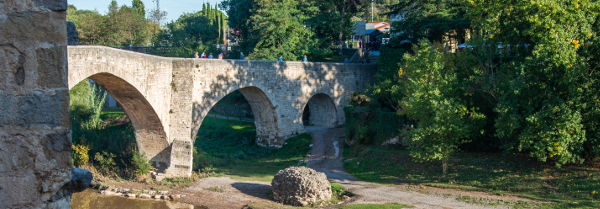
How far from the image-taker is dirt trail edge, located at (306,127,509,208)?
1239 cm

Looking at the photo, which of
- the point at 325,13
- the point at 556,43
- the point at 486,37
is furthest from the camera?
the point at 325,13

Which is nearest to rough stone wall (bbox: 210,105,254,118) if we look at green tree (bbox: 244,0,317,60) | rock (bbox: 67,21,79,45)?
green tree (bbox: 244,0,317,60)

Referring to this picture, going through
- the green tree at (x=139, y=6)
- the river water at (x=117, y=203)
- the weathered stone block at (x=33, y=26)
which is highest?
the green tree at (x=139, y=6)

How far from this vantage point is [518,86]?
39.8 ft

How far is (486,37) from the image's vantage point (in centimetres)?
1448

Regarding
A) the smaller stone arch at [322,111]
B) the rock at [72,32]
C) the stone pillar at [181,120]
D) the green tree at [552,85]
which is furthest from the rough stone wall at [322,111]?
the rock at [72,32]

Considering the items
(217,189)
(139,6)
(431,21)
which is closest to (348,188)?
(217,189)

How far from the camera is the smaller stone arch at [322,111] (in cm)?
2597

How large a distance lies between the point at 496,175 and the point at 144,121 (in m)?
12.9

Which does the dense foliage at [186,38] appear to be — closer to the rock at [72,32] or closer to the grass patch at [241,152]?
the grass patch at [241,152]

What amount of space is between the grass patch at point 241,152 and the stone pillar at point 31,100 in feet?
47.9

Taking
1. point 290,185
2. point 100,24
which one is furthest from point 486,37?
point 100,24

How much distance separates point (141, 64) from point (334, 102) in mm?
13116

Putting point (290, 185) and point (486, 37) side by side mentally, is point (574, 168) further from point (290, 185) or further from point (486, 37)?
Result: point (290, 185)
